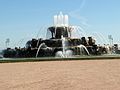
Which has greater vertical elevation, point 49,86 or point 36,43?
point 36,43

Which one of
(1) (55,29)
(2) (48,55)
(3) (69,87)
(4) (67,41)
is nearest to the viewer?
(3) (69,87)

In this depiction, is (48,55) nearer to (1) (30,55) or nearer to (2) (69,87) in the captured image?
(1) (30,55)

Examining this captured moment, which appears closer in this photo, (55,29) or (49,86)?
(49,86)

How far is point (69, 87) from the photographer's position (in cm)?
1173

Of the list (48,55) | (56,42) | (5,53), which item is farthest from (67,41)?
(5,53)

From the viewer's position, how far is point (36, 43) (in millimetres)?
48406

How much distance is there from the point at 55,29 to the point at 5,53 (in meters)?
10.1

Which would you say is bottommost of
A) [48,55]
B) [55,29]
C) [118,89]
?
[118,89]

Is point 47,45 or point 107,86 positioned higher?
point 47,45

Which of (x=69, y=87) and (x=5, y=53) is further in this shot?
(x=5, y=53)

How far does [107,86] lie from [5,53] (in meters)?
38.1

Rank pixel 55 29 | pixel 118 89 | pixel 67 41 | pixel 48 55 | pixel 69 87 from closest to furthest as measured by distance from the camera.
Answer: pixel 118 89, pixel 69 87, pixel 48 55, pixel 67 41, pixel 55 29

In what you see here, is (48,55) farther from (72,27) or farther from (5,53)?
(72,27)

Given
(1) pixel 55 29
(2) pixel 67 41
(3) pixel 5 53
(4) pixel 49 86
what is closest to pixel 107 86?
(4) pixel 49 86
